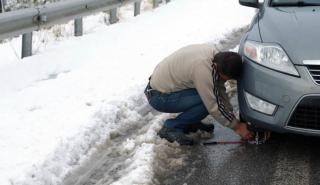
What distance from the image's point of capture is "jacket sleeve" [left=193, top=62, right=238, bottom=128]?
477cm

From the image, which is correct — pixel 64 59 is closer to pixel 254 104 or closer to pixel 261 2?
pixel 261 2

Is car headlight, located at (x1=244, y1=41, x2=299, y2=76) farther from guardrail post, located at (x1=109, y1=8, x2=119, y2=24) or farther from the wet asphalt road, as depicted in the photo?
guardrail post, located at (x1=109, y1=8, x2=119, y2=24)

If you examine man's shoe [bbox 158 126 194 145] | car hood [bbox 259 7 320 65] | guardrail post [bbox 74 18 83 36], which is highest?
car hood [bbox 259 7 320 65]

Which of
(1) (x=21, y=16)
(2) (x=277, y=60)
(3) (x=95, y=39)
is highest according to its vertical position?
(2) (x=277, y=60)

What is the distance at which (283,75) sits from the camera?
14.5 ft

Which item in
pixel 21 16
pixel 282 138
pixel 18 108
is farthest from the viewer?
pixel 21 16

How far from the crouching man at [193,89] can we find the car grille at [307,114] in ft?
1.99

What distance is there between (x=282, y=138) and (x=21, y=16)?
3671 millimetres

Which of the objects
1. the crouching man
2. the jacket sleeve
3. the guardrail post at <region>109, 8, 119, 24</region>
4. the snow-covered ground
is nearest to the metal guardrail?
the snow-covered ground

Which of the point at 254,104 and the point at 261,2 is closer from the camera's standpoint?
the point at 254,104

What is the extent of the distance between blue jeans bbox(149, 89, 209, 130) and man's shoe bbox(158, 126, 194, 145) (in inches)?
1.8

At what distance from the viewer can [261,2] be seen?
5.75 metres

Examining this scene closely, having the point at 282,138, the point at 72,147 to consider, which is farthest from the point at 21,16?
the point at 282,138

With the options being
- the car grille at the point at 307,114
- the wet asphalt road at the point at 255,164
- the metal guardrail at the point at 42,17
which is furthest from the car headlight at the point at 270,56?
the metal guardrail at the point at 42,17
